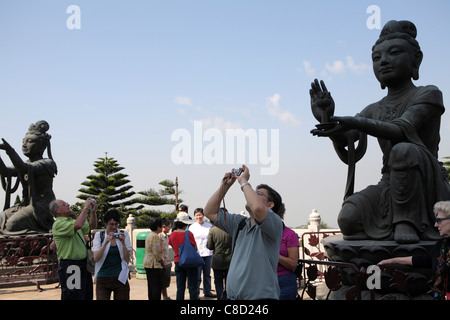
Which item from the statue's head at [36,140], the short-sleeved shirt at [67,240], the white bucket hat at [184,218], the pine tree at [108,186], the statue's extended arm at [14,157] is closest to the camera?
the short-sleeved shirt at [67,240]

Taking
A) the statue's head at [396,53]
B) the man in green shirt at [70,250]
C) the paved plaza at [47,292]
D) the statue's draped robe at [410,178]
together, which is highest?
the statue's head at [396,53]

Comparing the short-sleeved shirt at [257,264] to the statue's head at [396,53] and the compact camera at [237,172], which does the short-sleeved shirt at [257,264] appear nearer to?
the compact camera at [237,172]

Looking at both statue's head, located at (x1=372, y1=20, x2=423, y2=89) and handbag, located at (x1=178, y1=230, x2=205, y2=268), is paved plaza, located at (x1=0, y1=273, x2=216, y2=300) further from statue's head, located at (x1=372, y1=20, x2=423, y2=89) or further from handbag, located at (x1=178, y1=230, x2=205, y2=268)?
statue's head, located at (x1=372, y1=20, x2=423, y2=89)

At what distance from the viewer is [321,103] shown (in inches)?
242

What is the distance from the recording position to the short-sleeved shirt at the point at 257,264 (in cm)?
327

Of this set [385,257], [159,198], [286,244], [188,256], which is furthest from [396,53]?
[159,198]

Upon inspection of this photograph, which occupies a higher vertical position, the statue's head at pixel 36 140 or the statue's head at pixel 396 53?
the statue's head at pixel 396 53

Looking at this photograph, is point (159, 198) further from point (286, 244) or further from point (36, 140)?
point (286, 244)

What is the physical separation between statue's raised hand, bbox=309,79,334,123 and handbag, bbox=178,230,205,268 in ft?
9.92

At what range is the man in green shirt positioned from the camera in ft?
17.2

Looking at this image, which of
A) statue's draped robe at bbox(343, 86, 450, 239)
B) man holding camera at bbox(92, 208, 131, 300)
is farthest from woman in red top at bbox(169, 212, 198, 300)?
statue's draped robe at bbox(343, 86, 450, 239)

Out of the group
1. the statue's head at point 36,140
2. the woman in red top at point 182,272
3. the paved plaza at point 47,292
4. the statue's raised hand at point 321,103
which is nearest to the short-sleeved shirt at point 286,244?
the statue's raised hand at point 321,103
